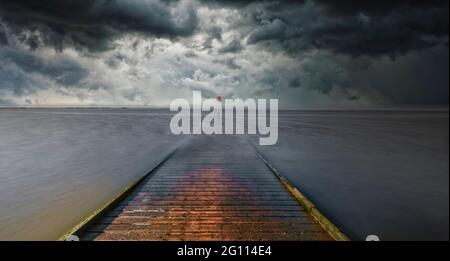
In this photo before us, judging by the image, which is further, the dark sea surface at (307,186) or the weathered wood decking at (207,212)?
the dark sea surface at (307,186)

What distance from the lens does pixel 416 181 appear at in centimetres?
1139

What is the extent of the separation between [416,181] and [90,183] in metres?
14.1

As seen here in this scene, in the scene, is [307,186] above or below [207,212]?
below

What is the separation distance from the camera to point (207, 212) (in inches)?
224

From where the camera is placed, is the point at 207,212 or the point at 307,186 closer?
the point at 207,212

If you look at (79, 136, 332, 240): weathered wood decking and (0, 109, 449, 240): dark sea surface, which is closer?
(79, 136, 332, 240): weathered wood decking

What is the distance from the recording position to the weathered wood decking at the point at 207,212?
4.74 meters

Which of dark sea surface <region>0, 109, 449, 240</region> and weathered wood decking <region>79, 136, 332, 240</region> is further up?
weathered wood decking <region>79, 136, 332, 240</region>

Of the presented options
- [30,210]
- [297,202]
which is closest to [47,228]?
[30,210]

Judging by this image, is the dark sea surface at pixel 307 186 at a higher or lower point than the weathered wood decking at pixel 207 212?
lower

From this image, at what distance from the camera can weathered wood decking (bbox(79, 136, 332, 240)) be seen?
4.74 meters
